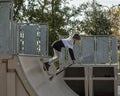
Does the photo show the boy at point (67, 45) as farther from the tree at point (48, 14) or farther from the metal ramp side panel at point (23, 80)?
the tree at point (48, 14)

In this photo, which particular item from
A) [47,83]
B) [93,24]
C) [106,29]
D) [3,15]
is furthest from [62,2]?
[3,15]

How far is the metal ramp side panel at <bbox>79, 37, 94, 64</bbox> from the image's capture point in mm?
15781

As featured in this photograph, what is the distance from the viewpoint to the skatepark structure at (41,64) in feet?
27.9

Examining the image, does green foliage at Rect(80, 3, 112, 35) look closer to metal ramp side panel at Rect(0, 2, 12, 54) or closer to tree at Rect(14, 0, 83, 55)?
tree at Rect(14, 0, 83, 55)

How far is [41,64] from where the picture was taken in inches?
445

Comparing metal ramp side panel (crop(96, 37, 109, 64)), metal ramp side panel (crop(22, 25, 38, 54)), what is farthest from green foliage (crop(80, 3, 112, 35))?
metal ramp side panel (crop(22, 25, 38, 54))

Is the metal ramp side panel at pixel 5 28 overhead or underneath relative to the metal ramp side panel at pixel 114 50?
overhead

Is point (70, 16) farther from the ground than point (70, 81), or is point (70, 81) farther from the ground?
point (70, 16)

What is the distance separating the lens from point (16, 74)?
8.50 metres

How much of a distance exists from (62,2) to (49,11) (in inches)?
58.1

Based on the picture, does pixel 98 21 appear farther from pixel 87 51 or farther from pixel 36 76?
pixel 36 76

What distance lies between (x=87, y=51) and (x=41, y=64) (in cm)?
481

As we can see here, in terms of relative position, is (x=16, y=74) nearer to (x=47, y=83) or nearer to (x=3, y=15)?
(x=3, y=15)

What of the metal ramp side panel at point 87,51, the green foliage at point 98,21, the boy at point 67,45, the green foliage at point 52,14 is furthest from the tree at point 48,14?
the boy at point 67,45
